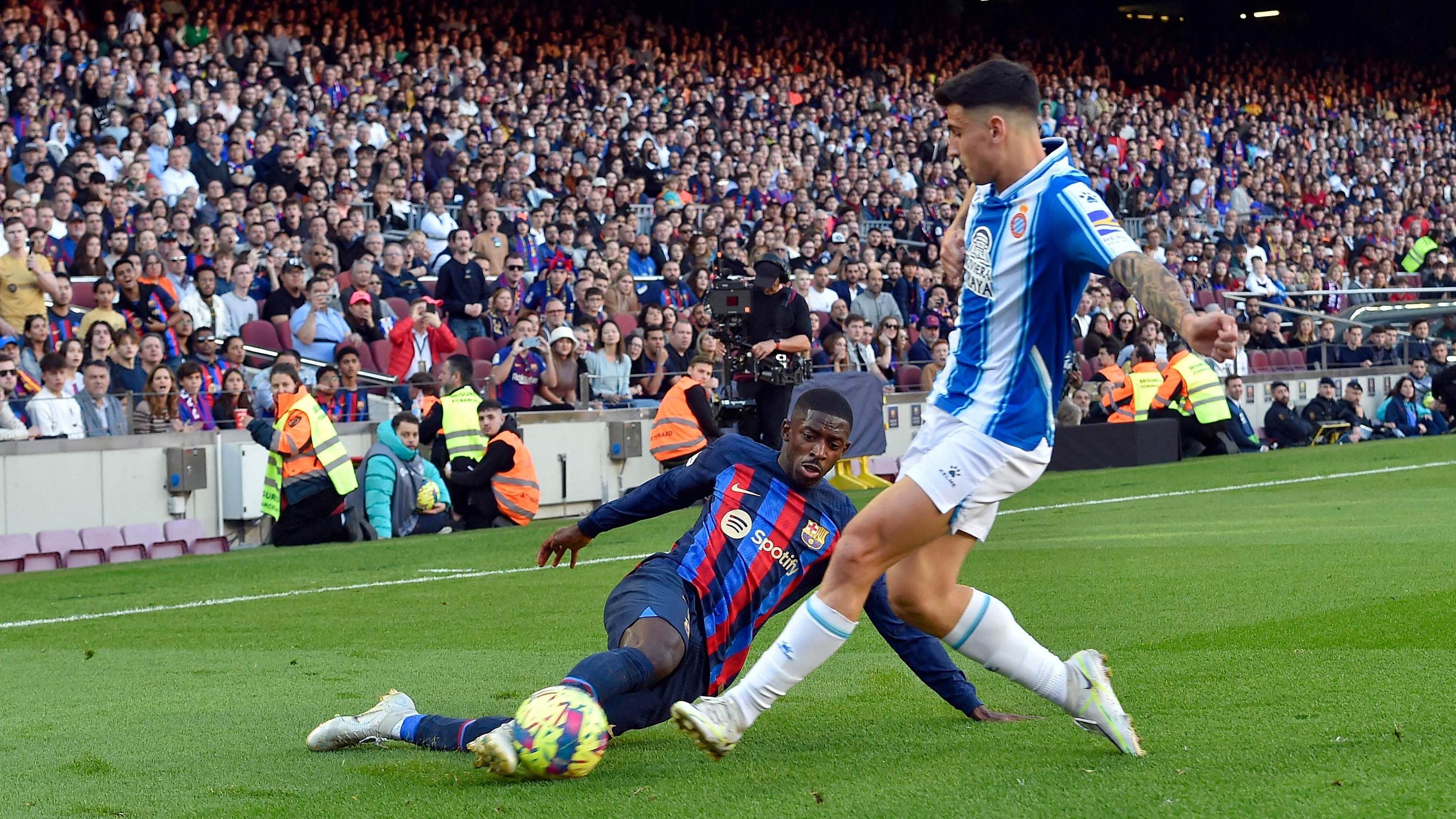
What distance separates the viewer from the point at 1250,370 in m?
23.6

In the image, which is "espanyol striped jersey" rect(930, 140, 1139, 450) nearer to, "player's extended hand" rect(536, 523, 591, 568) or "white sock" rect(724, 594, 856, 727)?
"white sock" rect(724, 594, 856, 727)

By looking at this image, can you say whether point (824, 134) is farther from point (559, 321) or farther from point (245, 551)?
point (245, 551)

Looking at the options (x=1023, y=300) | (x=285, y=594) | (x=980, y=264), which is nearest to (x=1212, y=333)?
(x=1023, y=300)

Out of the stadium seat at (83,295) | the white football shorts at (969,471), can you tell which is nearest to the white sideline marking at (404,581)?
the white football shorts at (969,471)

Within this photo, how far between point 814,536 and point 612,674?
32.4 inches

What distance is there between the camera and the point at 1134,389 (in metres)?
20.0

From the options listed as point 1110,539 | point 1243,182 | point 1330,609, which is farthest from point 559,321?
point 1243,182

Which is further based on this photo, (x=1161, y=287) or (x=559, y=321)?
(x=559, y=321)

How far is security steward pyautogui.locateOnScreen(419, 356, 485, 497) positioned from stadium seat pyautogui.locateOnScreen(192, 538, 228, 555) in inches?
72.5

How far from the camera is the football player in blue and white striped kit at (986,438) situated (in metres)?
4.30

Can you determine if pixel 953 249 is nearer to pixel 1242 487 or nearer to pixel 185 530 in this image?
pixel 185 530

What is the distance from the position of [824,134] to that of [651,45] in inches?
128

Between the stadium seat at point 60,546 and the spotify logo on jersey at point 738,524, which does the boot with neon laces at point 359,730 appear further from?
the stadium seat at point 60,546

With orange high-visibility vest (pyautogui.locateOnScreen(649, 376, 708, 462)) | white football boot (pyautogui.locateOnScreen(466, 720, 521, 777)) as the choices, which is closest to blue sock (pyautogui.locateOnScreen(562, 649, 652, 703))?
white football boot (pyautogui.locateOnScreen(466, 720, 521, 777))
